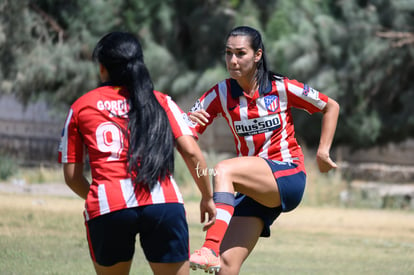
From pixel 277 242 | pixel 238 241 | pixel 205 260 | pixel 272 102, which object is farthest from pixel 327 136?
pixel 277 242

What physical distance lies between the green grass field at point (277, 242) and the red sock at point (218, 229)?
2585 mm

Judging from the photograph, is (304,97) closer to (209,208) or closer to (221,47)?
(209,208)

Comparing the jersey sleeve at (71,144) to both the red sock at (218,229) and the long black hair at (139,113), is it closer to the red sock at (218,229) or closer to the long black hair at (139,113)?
the long black hair at (139,113)

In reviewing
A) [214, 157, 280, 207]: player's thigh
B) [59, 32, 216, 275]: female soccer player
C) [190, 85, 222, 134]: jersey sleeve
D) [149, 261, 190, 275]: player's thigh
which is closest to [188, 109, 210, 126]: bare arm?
[190, 85, 222, 134]: jersey sleeve

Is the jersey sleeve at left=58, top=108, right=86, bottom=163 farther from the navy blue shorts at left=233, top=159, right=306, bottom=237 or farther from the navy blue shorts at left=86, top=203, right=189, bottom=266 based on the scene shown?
the navy blue shorts at left=233, top=159, right=306, bottom=237

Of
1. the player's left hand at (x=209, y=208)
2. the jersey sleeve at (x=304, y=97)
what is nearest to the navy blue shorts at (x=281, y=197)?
the jersey sleeve at (x=304, y=97)

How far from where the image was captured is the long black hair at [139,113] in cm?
381

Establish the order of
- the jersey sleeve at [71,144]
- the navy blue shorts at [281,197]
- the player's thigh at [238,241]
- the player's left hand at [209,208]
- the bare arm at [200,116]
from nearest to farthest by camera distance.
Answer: the jersey sleeve at [71,144] → the player's left hand at [209,208] → the player's thigh at [238,241] → the navy blue shorts at [281,197] → the bare arm at [200,116]

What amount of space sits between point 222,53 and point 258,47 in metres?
15.6

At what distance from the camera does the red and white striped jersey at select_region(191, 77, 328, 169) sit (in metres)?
5.41

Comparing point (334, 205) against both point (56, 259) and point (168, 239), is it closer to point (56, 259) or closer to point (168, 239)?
point (56, 259)

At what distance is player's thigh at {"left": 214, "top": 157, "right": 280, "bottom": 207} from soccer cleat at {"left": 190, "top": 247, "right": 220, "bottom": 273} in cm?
45

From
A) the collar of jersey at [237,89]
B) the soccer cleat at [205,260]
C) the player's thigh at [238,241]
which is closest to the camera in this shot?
the soccer cleat at [205,260]

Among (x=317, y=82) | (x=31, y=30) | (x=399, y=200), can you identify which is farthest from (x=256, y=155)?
(x=31, y=30)
